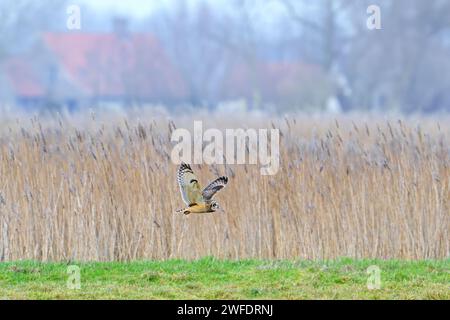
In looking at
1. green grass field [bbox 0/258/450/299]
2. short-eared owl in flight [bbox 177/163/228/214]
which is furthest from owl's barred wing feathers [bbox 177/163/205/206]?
green grass field [bbox 0/258/450/299]

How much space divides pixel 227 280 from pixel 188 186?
86 centimetres

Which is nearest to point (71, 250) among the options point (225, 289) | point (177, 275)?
point (177, 275)

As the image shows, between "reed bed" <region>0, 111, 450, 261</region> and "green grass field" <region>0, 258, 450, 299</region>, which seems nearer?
"green grass field" <region>0, 258, 450, 299</region>

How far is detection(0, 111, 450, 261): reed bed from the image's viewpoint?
743cm

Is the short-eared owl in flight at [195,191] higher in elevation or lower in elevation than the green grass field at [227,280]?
higher

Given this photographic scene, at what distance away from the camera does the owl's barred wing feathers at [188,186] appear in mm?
7047

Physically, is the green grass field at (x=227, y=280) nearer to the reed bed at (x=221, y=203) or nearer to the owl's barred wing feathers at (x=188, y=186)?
the reed bed at (x=221, y=203)

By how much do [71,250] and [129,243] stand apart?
0.47m

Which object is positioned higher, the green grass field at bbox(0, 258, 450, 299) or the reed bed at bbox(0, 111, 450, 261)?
the reed bed at bbox(0, 111, 450, 261)

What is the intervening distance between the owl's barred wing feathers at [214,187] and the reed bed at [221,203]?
143 mm

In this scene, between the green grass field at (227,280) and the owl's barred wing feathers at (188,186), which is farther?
A: the owl's barred wing feathers at (188,186)

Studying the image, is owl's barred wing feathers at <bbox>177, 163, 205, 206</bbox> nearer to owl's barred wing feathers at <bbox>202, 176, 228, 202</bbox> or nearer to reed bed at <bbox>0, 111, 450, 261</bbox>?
owl's barred wing feathers at <bbox>202, 176, 228, 202</bbox>

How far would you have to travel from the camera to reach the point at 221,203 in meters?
7.47

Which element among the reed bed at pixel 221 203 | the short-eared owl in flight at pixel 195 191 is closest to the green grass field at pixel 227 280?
Result: the reed bed at pixel 221 203
